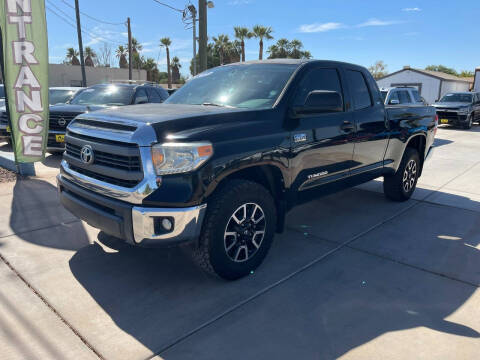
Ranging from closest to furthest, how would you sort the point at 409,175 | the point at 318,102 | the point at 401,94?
the point at 318,102
the point at 409,175
the point at 401,94

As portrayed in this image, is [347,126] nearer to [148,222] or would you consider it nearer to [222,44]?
[148,222]

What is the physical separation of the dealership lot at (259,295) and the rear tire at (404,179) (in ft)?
2.53

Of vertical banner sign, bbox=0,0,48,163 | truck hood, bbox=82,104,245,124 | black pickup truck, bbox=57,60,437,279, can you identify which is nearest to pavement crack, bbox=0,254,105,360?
black pickup truck, bbox=57,60,437,279

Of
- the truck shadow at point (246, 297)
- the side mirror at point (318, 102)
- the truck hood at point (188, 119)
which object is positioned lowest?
the truck shadow at point (246, 297)

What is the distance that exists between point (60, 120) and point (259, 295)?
657cm

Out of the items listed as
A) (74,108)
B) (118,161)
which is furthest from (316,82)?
(74,108)

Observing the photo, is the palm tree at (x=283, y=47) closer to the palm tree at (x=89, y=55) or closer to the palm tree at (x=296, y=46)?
the palm tree at (x=296, y=46)

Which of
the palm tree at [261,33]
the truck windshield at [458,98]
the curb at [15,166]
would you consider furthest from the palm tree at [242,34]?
the curb at [15,166]

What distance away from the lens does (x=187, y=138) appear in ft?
9.54

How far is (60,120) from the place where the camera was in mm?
8055

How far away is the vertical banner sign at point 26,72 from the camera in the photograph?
20.2ft

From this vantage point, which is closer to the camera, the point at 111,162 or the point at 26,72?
the point at 111,162

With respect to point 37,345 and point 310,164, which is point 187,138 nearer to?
point 310,164

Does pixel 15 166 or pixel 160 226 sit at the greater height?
pixel 160 226
